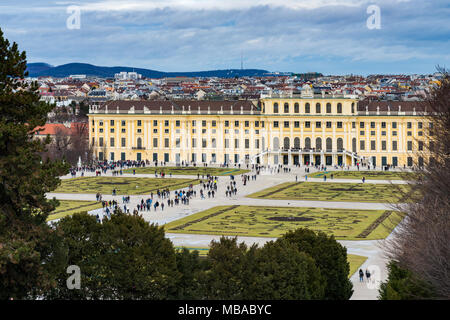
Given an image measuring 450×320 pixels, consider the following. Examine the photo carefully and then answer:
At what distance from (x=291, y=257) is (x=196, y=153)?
91178 mm

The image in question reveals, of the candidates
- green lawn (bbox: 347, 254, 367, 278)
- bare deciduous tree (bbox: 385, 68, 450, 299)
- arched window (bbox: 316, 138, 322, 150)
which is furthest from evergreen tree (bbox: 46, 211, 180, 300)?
arched window (bbox: 316, 138, 322, 150)

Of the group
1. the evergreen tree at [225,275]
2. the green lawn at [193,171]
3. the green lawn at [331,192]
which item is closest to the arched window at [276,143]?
the green lawn at [193,171]

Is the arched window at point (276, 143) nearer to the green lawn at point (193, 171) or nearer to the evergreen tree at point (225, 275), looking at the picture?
the green lawn at point (193, 171)

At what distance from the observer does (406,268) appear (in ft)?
88.7

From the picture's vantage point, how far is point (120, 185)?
79.2m

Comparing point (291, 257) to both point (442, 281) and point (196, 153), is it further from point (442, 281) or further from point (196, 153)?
point (196, 153)

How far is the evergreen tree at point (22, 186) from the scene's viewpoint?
931 inches

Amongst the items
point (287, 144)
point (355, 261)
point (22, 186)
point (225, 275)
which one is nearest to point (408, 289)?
point (225, 275)

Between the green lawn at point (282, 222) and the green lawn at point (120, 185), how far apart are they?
15.6 meters

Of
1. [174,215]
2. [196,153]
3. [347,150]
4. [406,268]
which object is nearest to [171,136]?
[196,153]

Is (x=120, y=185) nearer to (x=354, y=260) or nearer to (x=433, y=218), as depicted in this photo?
(x=354, y=260)

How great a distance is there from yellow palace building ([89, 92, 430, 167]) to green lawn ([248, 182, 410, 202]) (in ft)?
97.8

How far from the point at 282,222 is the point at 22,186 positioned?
102 feet
